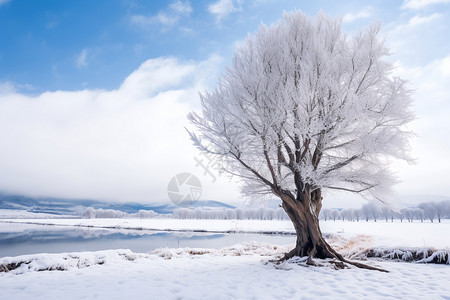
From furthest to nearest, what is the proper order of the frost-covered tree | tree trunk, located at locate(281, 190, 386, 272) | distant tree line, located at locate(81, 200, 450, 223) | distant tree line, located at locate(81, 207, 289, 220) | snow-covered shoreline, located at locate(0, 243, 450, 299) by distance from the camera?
distant tree line, located at locate(81, 207, 289, 220), distant tree line, located at locate(81, 200, 450, 223), tree trunk, located at locate(281, 190, 386, 272), the frost-covered tree, snow-covered shoreline, located at locate(0, 243, 450, 299)

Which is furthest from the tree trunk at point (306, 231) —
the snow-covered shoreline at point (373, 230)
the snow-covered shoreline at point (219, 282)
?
the snow-covered shoreline at point (373, 230)

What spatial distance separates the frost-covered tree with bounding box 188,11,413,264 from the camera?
7.63 meters

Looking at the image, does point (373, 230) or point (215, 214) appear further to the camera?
point (215, 214)

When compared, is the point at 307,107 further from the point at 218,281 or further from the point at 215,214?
the point at 215,214

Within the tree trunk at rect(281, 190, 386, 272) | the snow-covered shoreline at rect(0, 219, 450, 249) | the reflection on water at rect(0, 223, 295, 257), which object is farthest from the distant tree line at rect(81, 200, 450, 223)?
the tree trunk at rect(281, 190, 386, 272)

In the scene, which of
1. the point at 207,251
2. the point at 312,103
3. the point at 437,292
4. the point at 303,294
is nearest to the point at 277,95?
the point at 312,103

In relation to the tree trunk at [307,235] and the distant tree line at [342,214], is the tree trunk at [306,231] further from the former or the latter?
the distant tree line at [342,214]

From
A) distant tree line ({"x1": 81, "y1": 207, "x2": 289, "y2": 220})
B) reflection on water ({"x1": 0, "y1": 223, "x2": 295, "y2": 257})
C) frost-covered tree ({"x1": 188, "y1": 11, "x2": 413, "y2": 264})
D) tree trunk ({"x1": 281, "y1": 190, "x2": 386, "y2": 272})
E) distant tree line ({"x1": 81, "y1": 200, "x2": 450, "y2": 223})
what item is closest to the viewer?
frost-covered tree ({"x1": 188, "y1": 11, "x2": 413, "y2": 264})

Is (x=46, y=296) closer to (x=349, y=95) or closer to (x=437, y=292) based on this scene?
(x=437, y=292)

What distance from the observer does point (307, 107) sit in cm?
770

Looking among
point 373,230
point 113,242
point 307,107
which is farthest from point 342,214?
point 307,107

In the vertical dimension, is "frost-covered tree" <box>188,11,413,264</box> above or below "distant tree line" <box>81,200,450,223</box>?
above

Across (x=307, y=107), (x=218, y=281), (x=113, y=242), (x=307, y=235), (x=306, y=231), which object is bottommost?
(x=113, y=242)

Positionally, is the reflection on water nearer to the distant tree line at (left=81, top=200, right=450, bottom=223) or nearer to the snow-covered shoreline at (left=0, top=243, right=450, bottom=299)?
the snow-covered shoreline at (left=0, top=243, right=450, bottom=299)
